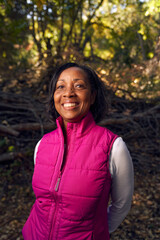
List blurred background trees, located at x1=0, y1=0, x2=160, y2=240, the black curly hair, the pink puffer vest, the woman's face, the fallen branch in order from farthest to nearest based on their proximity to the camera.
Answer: the fallen branch → blurred background trees, located at x1=0, y1=0, x2=160, y2=240 → the black curly hair → the woman's face → the pink puffer vest

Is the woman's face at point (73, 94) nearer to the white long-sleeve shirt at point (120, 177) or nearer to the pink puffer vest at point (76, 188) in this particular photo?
the pink puffer vest at point (76, 188)

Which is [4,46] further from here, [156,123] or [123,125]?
[156,123]

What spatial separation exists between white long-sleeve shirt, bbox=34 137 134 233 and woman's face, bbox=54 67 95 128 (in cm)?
33

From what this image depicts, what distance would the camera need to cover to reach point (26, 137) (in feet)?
14.5

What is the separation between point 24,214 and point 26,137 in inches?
68.8

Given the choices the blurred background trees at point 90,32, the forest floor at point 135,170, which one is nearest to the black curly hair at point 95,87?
the blurred background trees at point 90,32

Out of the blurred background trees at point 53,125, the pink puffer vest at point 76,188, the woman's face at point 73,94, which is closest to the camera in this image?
the pink puffer vest at point 76,188

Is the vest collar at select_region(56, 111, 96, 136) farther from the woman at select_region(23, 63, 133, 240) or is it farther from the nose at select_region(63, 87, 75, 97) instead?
the nose at select_region(63, 87, 75, 97)

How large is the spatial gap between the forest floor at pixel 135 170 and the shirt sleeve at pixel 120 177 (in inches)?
66.4


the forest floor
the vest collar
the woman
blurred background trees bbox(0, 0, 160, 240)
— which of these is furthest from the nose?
the forest floor

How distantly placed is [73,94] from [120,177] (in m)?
0.65

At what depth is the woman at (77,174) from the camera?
124 cm

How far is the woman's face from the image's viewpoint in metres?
1.36

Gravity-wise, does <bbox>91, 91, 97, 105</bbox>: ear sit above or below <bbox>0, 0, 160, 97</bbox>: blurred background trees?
below
